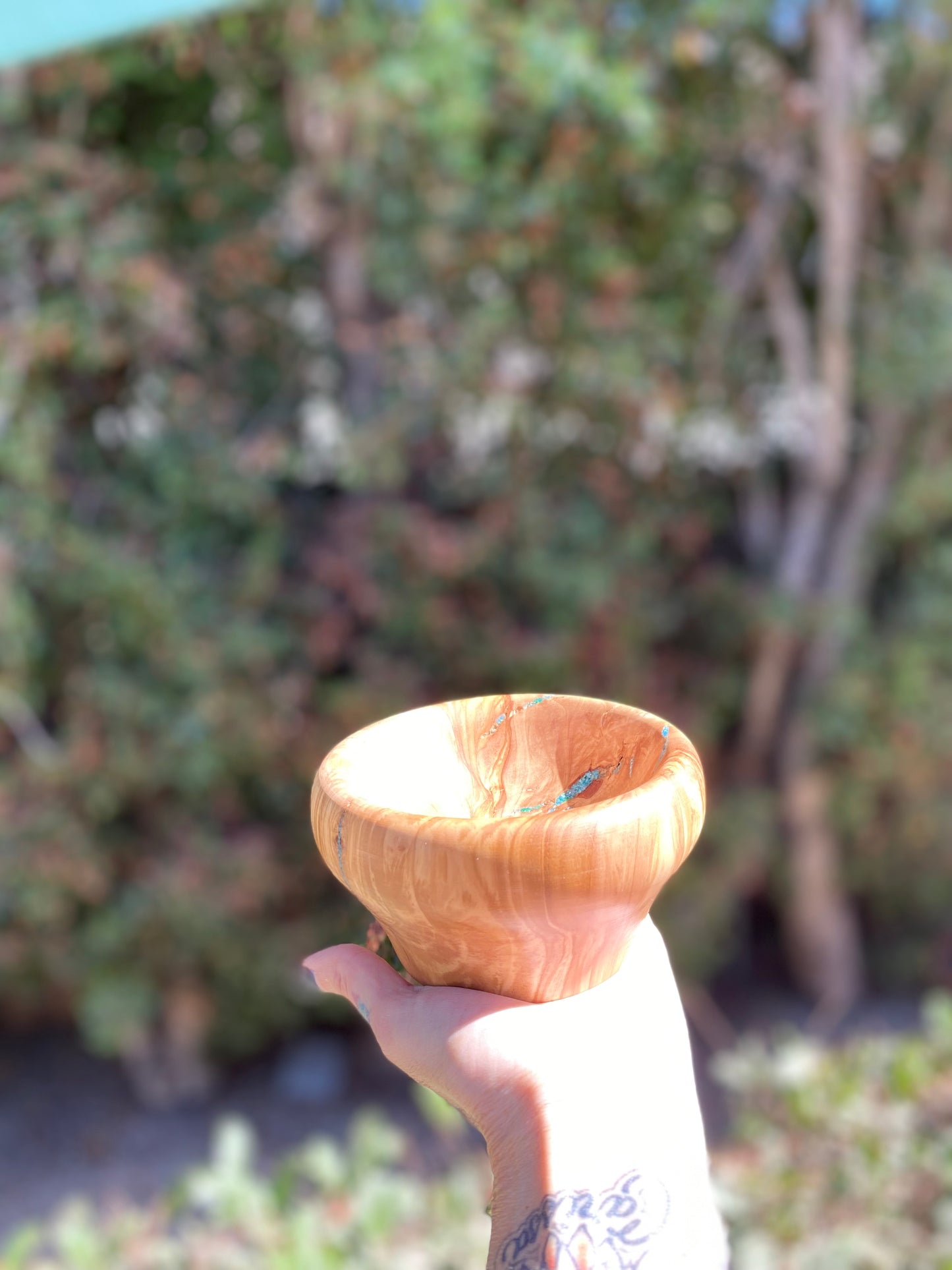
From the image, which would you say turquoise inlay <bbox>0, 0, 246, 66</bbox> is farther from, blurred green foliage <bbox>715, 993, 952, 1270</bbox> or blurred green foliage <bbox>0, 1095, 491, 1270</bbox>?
blurred green foliage <bbox>715, 993, 952, 1270</bbox>

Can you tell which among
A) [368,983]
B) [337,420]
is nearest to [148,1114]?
[337,420]

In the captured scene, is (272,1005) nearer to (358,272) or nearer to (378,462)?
(378,462)

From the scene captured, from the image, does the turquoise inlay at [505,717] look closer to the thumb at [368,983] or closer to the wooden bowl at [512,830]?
the wooden bowl at [512,830]

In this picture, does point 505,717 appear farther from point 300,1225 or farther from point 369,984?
point 300,1225

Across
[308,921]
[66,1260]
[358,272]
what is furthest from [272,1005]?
[358,272]

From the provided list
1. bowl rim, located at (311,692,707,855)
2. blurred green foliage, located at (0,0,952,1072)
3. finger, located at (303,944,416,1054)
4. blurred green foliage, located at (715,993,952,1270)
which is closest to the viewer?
bowl rim, located at (311,692,707,855)

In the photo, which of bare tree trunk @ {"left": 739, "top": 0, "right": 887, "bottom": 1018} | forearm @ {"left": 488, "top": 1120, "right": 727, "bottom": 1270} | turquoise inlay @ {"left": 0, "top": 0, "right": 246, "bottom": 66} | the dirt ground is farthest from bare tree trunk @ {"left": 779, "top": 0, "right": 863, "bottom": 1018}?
forearm @ {"left": 488, "top": 1120, "right": 727, "bottom": 1270}
